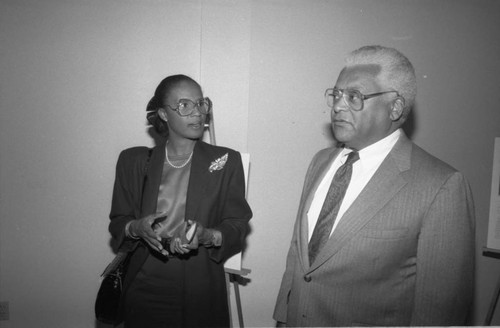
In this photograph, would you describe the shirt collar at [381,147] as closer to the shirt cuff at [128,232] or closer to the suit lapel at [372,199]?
the suit lapel at [372,199]

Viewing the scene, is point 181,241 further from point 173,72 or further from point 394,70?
point 173,72

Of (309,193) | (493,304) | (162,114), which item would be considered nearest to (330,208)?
(309,193)

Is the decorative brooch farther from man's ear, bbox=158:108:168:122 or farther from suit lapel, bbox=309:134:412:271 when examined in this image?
suit lapel, bbox=309:134:412:271

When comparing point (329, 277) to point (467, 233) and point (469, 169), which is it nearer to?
point (467, 233)

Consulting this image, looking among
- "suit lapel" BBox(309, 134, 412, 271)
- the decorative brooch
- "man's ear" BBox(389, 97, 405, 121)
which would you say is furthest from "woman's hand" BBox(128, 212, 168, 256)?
"man's ear" BBox(389, 97, 405, 121)

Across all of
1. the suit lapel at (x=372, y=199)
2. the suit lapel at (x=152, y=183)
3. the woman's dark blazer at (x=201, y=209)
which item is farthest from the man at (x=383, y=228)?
the suit lapel at (x=152, y=183)

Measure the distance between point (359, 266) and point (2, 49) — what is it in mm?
3160

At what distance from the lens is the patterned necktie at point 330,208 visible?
1.68m

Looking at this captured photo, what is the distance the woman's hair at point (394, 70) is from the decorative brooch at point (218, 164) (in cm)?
96

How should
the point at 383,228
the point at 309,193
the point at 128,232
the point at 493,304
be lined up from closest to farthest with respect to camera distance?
1. the point at 383,228
2. the point at 309,193
3. the point at 128,232
4. the point at 493,304

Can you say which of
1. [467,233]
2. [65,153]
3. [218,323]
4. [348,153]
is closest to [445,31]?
[348,153]

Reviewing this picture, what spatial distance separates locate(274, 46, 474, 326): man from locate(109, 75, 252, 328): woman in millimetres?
522

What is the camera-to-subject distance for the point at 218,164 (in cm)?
210

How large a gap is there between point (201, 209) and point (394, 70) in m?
1.26
